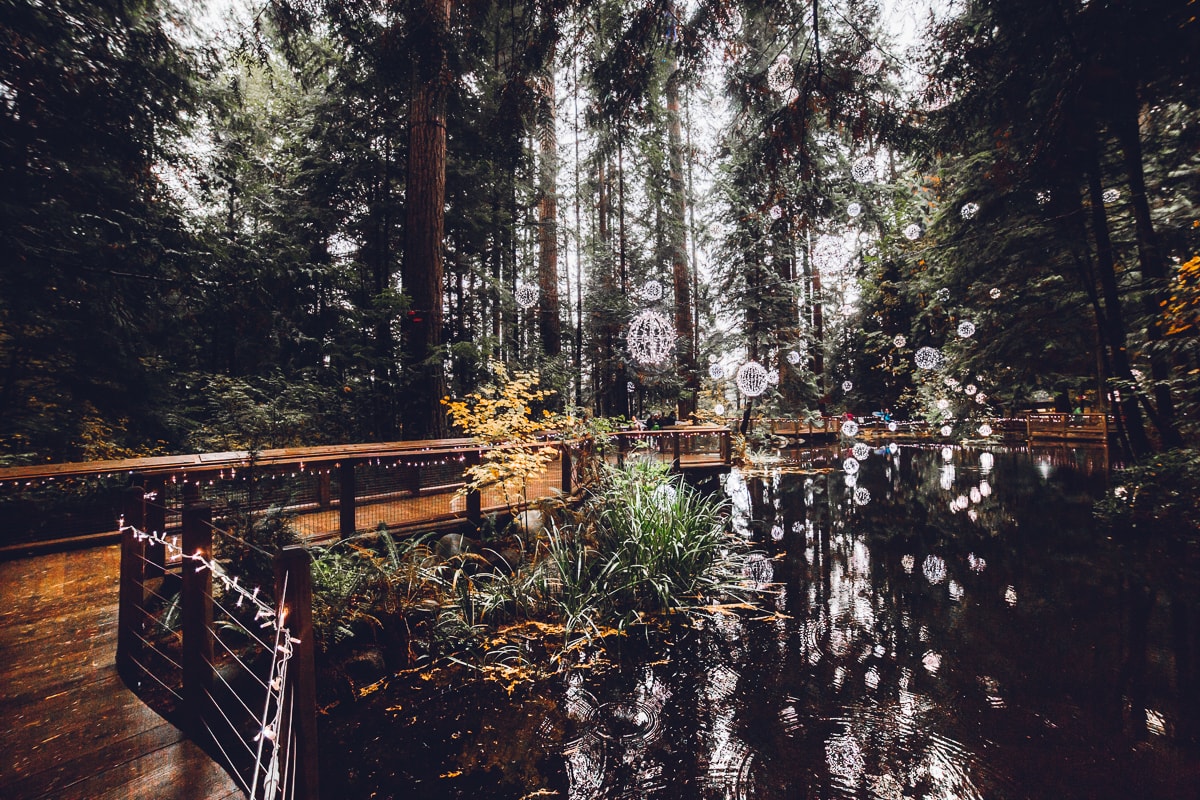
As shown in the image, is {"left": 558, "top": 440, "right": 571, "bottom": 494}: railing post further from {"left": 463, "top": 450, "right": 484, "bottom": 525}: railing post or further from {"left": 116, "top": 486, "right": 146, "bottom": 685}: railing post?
{"left": 116, "top": 486, "right": 146, "bottom": 685}: railing post

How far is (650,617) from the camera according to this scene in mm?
4645

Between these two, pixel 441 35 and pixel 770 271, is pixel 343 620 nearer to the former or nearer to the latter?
pixel 441 35

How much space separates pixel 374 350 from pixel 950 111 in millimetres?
10473

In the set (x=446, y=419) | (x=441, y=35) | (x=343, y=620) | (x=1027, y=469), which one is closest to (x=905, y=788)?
(x=343, y=620)

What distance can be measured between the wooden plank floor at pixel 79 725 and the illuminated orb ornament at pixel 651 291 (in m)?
15.8

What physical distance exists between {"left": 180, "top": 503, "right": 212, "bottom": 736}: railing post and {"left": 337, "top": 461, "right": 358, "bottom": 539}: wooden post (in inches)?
106

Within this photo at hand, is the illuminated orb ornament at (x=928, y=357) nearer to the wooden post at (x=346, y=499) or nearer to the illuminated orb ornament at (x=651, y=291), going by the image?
Result: the illuminated orb ornament at (x=651, y=291)

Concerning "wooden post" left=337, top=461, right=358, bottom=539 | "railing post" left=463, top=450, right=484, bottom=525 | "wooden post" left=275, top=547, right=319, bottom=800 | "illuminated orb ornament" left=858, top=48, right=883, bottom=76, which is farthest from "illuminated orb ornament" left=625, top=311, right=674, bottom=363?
"wooden post" left=275, top=547, right=319, bottom=800

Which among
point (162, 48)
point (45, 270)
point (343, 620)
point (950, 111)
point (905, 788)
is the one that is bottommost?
point (905, 788)

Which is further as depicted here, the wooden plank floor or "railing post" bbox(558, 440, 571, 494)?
"railing post" bbox(558, 440, 571, 494)

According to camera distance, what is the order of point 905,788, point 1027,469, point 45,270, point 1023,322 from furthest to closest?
1. point 1027,469
2. point 1023,322
3. point 45,270
4. point 905,788

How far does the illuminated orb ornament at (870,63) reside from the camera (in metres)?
3.72

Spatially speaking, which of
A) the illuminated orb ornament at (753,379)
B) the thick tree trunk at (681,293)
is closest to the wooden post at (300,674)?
the illuminated orb ornament at (753,379)

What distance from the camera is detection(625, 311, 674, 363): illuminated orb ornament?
47.4 ft
